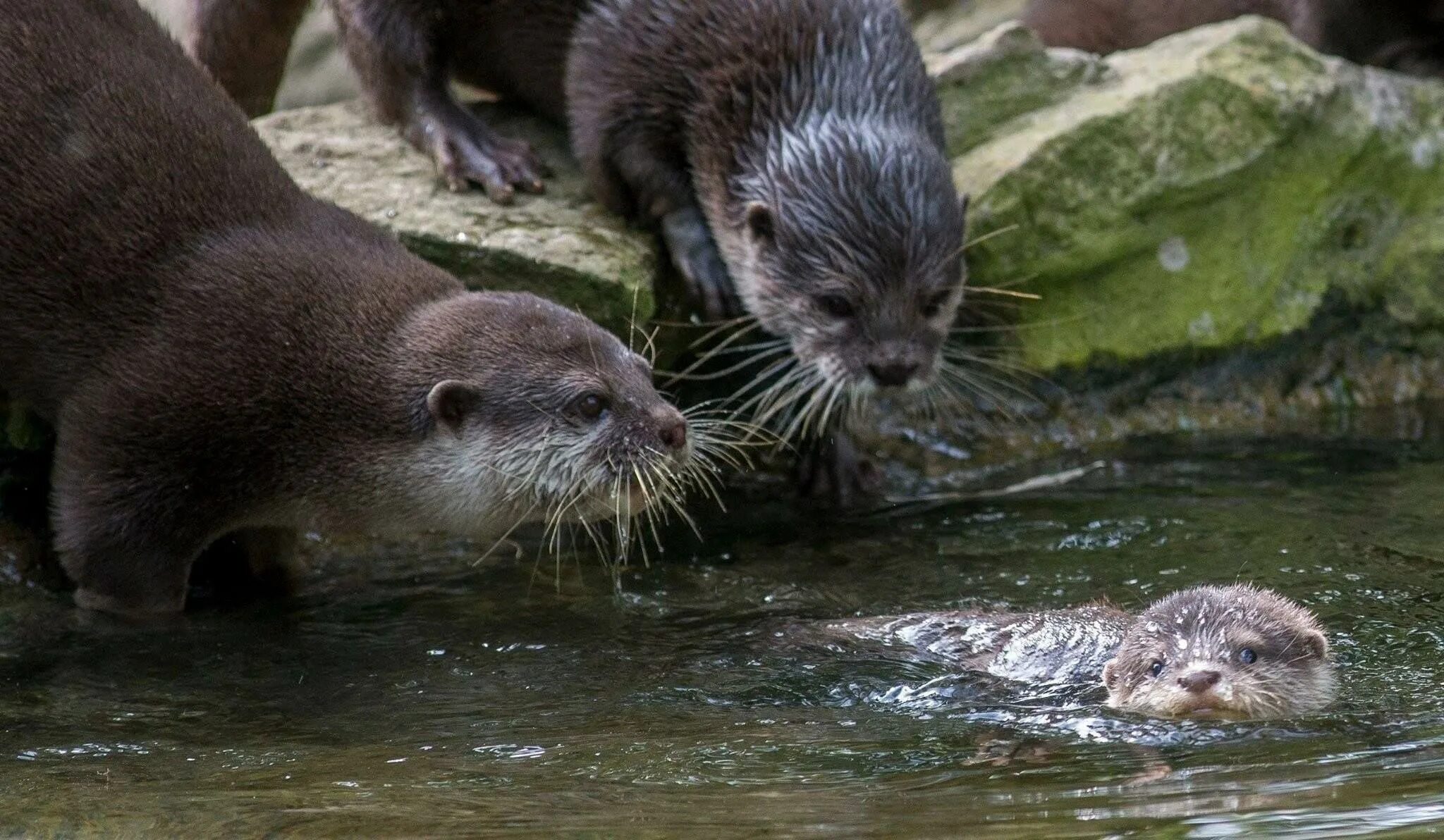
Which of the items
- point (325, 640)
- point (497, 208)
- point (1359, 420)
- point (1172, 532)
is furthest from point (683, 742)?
point (1359, 420)

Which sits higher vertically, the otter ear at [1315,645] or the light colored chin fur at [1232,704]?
the otter ear at [1315,645]

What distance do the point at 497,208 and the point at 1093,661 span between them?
216 cm

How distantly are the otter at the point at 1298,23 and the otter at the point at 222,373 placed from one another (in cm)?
365

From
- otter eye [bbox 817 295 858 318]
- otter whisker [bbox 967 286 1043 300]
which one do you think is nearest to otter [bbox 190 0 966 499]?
otter eye [bbox 817 295 858 318]

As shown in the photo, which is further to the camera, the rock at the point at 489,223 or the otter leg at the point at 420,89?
the otter leg at the point at 420,89

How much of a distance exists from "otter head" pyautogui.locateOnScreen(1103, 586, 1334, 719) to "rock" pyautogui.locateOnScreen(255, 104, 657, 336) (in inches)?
65.6

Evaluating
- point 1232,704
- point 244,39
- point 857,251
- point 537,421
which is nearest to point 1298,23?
point 857,251

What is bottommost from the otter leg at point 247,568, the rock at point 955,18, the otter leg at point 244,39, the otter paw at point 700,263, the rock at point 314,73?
the otter leg at point 247,568

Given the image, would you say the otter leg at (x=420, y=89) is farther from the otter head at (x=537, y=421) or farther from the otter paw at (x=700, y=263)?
the otter head at (x=537, y=421)

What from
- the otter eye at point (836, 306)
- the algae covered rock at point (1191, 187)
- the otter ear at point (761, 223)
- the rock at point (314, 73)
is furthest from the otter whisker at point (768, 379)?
the rock at point (314, 73)

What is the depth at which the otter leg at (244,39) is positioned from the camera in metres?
5.79

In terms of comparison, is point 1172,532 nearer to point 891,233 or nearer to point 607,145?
point 891,233

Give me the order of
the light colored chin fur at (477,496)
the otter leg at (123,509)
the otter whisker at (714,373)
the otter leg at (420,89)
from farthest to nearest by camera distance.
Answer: the otter leg at (420,89)
the otter whisker at (714,373)
the light colored chin fur at (477,496)
the otter leg at (123,509)

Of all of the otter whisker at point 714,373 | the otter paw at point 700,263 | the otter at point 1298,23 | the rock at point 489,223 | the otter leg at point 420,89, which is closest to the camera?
the rock at point 489,223
